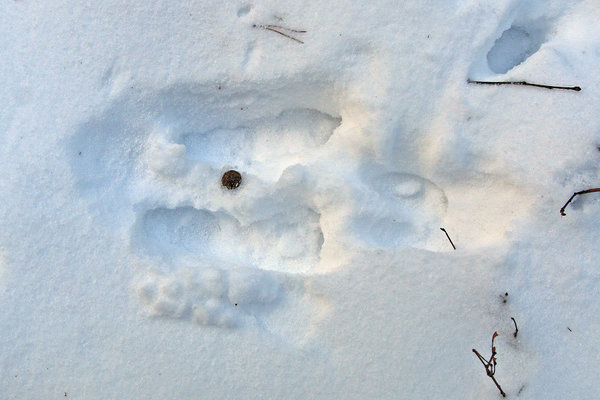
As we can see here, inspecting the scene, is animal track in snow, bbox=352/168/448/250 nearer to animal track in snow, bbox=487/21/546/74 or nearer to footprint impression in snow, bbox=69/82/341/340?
footprint impression in snow, bbox=69/82/341/340

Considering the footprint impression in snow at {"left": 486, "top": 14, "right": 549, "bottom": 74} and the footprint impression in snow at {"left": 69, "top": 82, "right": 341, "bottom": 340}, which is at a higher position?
the footprint impression in snow at {"left": 486, "top": 14, "right": 549, "bottom": 74}

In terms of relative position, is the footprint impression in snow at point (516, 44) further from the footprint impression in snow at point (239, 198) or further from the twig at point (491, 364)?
the twig at point (491, 364)

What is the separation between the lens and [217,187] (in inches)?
61.6

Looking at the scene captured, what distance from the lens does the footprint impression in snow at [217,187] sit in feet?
4.89

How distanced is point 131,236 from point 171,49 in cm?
60

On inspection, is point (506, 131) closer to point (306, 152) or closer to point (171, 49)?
point (306, 152)

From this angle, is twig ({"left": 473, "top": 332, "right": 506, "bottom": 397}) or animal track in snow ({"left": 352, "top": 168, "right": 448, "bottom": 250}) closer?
twig ({"left": 473, "top": 332, "right": 506, "bottom": 397})

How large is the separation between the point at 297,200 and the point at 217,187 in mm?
262

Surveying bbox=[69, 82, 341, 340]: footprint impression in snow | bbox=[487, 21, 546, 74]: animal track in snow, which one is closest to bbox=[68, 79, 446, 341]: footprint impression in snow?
bbox=[69, 82, 341, 340]: footprint impression in snow

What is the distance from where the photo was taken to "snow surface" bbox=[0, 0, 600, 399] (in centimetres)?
143

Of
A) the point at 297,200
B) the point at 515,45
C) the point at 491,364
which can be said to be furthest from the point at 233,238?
the point at 515,45

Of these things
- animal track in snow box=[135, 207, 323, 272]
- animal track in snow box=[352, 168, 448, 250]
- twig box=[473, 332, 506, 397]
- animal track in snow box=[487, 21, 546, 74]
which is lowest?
twig box=[473, 332, 506, 397]

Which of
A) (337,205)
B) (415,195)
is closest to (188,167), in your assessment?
(337,205)

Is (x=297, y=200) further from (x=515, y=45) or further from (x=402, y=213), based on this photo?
(x=515, y=45)
